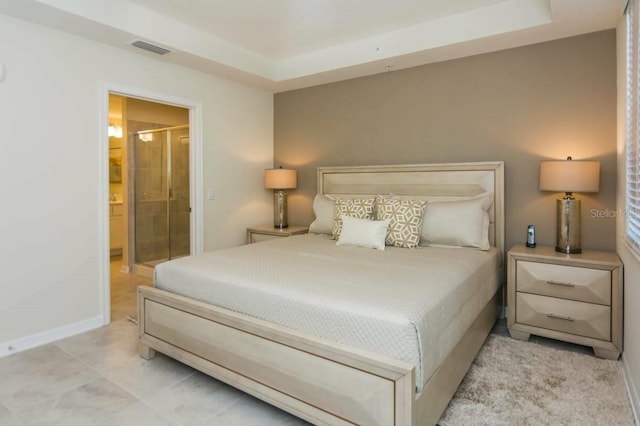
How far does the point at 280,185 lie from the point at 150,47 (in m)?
1.86

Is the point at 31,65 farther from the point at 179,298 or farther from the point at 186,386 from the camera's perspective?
the point at 186,386

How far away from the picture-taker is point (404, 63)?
367 cm

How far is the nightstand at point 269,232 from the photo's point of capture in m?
4.21

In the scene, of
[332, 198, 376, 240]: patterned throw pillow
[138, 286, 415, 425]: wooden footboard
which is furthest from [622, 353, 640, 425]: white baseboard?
[332, 198, 376, 240]: patterned throw pillow

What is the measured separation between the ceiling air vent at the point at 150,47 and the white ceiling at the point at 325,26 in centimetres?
7

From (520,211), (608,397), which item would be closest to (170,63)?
(520,211)

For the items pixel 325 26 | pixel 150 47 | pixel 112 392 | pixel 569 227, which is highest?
pixel 325 26

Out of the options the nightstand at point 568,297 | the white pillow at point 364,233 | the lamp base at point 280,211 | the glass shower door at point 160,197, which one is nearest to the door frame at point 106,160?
the lamp base at point 280,211

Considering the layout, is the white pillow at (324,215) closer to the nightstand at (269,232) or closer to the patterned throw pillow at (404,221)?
the nightstand at (269,232)

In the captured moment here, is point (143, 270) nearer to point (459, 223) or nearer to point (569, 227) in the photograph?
point (459, 223)

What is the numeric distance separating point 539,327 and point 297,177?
9.66ft

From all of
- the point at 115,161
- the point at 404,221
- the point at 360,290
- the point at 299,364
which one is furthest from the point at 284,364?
the point at 115,161

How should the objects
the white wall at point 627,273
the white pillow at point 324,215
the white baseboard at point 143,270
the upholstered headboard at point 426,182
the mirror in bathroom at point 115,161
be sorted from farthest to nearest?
the mirror in bathroom at point 115,161, the white baseboard at point 143,270, the white pillow at point 324,215, the upholstered headboard at point 426,182, the white wall at point 627,273

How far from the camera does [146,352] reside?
101 inches
